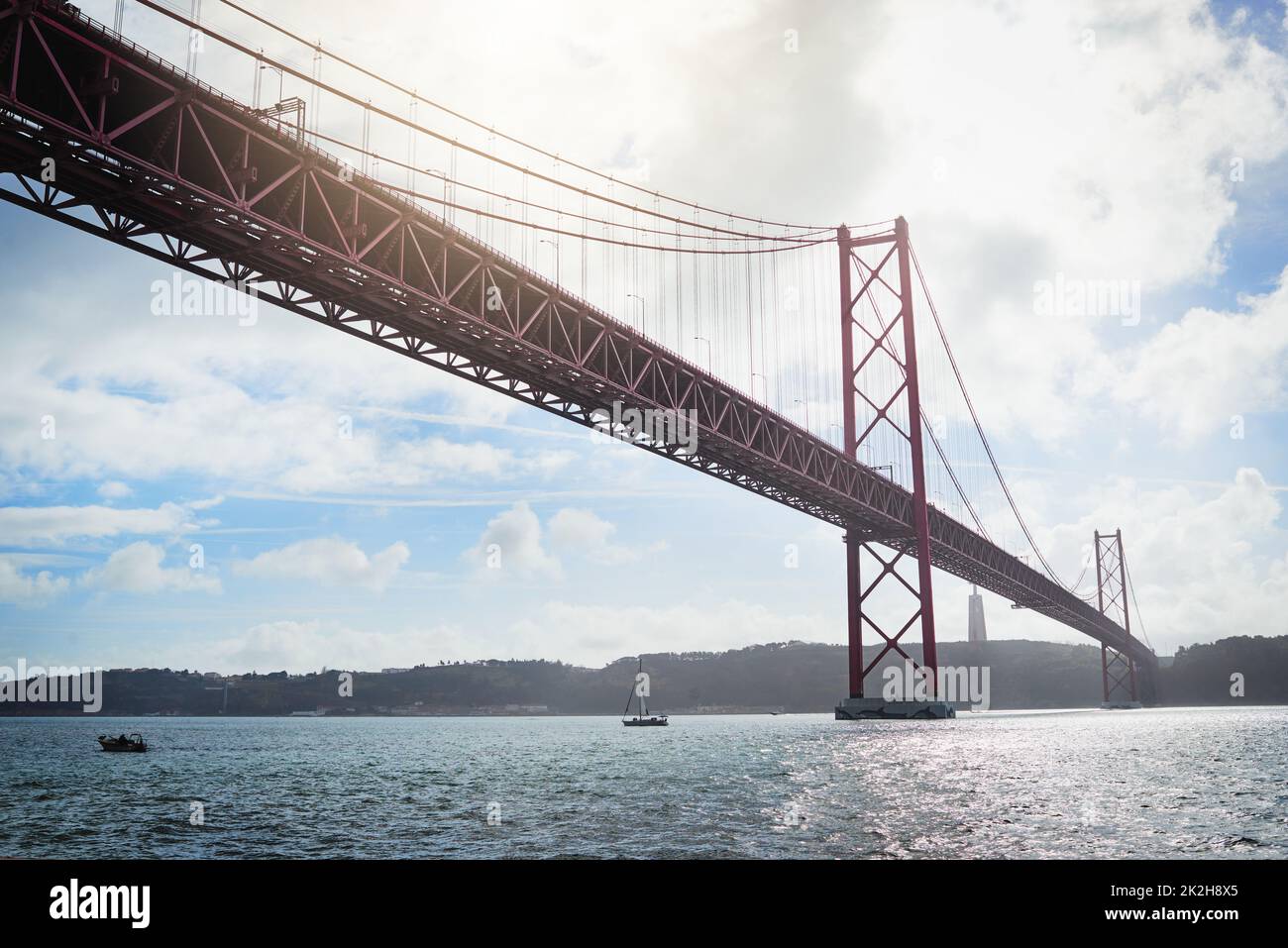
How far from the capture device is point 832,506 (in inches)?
2611

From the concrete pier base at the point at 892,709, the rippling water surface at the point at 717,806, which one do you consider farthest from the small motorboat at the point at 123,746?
the concrete pier base at the point at 892,709

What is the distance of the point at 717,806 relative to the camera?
25.7m

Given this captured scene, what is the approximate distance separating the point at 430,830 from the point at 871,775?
1570cm

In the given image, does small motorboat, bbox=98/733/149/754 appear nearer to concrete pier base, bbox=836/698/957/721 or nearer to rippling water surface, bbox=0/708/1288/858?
rippling water surface, bbox=0/708/1288/858

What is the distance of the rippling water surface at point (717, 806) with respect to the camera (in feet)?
64.4

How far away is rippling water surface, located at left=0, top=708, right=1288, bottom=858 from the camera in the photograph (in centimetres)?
1962

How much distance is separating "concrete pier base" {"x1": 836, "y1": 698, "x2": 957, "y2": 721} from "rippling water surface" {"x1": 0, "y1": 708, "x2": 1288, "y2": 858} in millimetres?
18694

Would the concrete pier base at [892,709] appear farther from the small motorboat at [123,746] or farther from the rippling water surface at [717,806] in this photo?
the small motorboat at [123,746]

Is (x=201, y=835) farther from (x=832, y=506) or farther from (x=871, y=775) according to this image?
(x=832, y=506)

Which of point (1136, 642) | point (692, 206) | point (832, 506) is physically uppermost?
point (692, 206)

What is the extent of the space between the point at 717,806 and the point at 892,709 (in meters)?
48.0

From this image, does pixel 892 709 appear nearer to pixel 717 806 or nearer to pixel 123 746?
pixel 717 806
